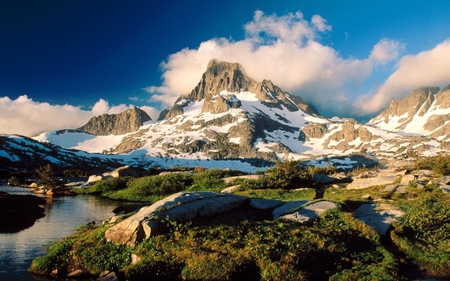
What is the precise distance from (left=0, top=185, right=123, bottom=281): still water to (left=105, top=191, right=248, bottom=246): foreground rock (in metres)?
4.69

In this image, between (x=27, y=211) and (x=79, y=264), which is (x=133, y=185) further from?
(x=79, y=264)

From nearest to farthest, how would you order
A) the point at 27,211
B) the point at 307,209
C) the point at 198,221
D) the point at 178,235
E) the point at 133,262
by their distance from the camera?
1. the point at 133,262
2. the point at 178,235
3. the point at 198,221
4. the point at 307,209
5. the point at 27,211

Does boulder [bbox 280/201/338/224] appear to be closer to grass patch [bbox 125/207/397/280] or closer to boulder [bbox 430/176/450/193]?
grass patch [bbox 125/207/397/280]

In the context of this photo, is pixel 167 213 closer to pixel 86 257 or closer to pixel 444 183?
pixel 86 257

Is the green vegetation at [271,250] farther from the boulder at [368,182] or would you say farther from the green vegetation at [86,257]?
the boulder at [368,182]

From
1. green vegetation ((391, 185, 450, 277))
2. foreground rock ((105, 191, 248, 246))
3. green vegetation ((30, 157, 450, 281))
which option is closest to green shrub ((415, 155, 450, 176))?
green vegetation ((391, 185, 450, 277))

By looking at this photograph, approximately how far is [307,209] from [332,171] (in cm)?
4460

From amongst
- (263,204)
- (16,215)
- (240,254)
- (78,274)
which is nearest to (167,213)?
(240,254)

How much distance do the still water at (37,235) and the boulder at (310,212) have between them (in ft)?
50.5

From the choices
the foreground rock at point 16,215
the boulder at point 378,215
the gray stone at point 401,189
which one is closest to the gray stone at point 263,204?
the boulder at point 378,215

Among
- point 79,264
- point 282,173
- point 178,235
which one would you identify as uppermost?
point 282,173

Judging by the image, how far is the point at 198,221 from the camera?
20141 mm

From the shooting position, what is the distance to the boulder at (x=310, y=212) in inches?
846

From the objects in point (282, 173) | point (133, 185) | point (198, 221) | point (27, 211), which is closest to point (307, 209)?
point (198, 221)
